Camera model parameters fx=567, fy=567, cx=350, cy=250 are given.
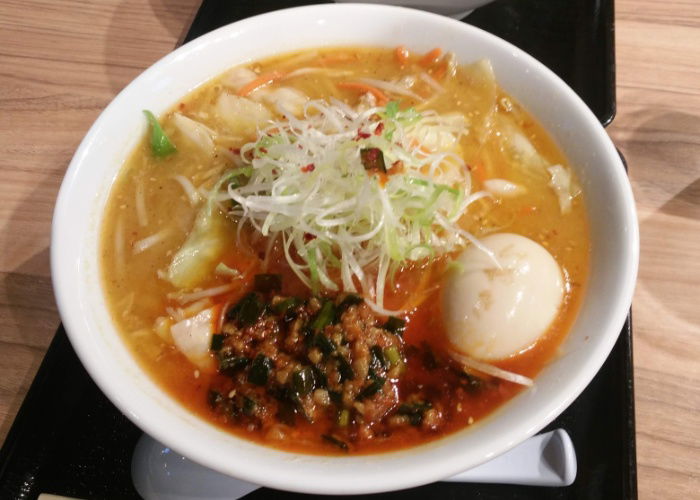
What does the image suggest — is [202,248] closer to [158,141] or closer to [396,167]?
[158,141]

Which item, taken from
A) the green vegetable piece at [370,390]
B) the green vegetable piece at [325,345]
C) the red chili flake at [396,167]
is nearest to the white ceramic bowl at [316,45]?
the green vegetable piece at [370,390]

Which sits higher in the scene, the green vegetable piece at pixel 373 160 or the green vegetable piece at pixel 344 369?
the green vegetable piece at pixel 373 160

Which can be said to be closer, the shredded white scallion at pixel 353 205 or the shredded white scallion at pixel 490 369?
the shredded white scallion at pixel 490 369

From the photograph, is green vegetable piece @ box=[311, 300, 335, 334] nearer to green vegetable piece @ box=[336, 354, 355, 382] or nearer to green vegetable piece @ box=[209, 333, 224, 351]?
green vegetable piece @ box=[336, 354, 355, 382]

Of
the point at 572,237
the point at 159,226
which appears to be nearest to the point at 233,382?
the point at 159,226

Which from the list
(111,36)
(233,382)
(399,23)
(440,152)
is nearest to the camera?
(233,382)

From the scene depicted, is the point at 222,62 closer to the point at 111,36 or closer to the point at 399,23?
the point at 399,23

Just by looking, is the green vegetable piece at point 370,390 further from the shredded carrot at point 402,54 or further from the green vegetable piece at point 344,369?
the shredded carrot at point 402,54

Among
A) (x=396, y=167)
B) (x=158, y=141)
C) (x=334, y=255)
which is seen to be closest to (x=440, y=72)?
(x=396, y=167)
